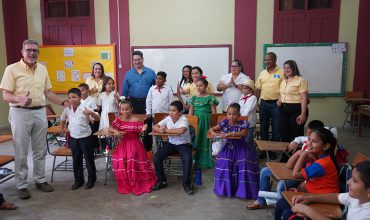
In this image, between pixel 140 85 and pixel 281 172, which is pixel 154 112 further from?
pixel 281 172

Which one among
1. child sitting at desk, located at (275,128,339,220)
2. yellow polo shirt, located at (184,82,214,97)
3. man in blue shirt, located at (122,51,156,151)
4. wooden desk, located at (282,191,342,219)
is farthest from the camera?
yellow polo shirt, located at (184,82,214,97)

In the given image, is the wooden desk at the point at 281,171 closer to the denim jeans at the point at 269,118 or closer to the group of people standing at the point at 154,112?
the group of people standing at the point at 154,112

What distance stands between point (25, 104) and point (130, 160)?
1.27 m

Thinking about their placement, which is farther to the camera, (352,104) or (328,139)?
(352,104)

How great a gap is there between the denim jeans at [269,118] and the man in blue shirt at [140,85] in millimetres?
1692

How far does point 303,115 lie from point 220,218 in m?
1.95

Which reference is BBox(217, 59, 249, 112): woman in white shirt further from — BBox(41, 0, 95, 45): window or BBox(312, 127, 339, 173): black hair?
BBox(41, 0, 95, 45): window

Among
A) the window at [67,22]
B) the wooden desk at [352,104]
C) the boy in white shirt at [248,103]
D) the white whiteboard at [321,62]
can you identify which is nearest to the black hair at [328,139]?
the boy in white shirt at [248,103]

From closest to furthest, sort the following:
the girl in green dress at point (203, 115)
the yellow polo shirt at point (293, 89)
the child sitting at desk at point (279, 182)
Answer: the child sitting at desk at point (279, 182) → the yellow polo shirt at point (293, 89) → the girl in green dress at point (203, 115)

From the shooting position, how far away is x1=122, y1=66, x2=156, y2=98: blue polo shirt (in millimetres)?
4945

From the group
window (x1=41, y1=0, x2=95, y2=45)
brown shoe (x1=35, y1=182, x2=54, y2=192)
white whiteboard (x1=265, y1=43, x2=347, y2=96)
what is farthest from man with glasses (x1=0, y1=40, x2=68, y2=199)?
white whiteboard (x1=265, y1=43, x2=347, y2=96)

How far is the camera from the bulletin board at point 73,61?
7.59 m

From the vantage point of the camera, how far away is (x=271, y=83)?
4.61 m

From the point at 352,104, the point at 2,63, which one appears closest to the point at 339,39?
the point at 352,104
